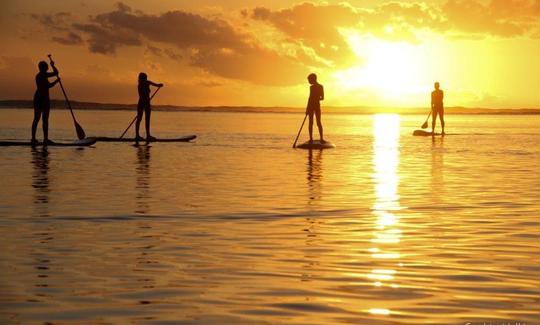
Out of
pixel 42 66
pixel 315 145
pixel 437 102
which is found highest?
pixel 42 66

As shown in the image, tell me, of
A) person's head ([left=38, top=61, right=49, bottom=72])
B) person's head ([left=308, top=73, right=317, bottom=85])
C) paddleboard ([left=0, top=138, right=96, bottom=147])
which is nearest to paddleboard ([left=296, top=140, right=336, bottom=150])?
person's head ([left=308, top=73, right=317, bottom=85])

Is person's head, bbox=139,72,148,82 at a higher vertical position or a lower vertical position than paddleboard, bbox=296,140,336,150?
higher

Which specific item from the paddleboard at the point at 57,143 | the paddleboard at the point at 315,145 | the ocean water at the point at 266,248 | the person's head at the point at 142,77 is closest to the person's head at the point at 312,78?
the paddleboard at the point at 315,145

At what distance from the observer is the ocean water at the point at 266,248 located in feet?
19.6

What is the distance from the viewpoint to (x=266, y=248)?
864 centimetres

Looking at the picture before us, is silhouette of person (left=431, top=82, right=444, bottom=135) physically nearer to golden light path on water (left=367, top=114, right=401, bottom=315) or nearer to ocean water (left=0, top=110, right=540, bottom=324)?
golden light path on water (left=367, top=114, right=401, bottom=315)

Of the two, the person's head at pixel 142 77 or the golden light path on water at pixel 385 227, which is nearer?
the golden light path on water at pixel 385 227

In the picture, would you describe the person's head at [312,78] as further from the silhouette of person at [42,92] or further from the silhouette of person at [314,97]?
the silhouette of person at [42,92]

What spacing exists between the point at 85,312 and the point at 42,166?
14.3 meters

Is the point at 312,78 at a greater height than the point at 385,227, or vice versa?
the point at 312,78

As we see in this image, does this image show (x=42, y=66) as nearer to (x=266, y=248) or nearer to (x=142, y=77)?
(x=142, y=77)

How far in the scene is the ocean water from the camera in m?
5.99

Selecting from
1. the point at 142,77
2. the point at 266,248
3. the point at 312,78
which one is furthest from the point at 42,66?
the point at 266,248

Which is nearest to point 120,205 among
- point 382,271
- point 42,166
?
point 382,271
